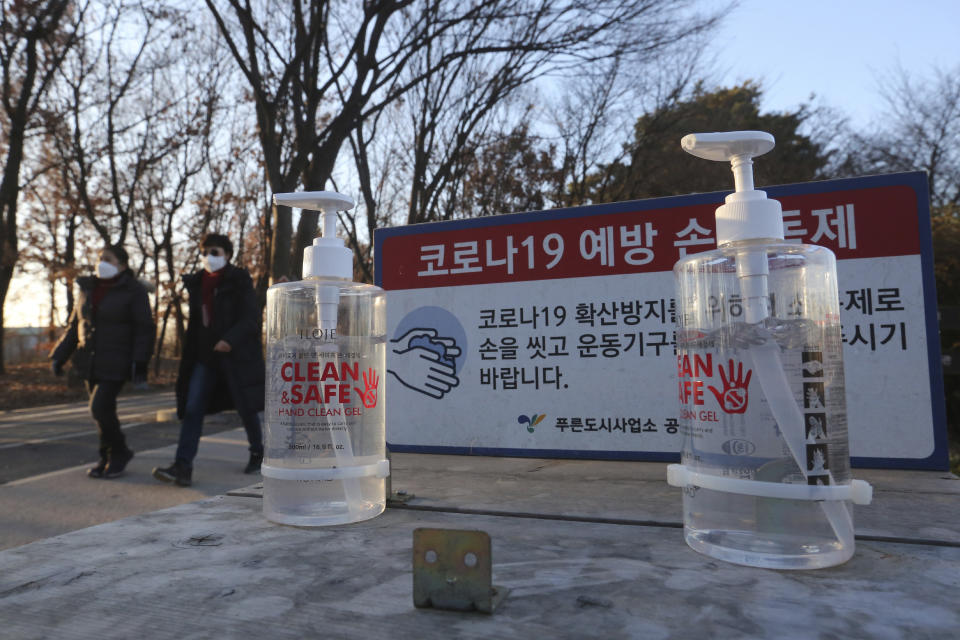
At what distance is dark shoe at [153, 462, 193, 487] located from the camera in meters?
4.26

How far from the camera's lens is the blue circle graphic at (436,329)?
6.22 feet

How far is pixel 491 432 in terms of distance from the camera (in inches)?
72.3

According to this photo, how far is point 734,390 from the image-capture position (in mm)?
857

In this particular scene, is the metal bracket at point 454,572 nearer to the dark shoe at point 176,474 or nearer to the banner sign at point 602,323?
the banner sign at point 602,323

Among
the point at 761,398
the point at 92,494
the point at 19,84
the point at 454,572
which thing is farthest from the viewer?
the point at 19,84

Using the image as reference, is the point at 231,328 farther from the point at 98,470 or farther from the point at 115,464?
the point at 98,470

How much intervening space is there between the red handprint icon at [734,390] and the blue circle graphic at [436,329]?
1101 mm

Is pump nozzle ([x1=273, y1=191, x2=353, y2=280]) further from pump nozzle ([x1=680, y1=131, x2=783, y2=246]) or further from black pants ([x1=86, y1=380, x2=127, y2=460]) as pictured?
black pants ([x1=86, y1=380, x2=127, y2=460])

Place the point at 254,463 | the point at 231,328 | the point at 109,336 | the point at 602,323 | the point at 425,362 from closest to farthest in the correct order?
the point at 602,323 → the point at 425,362 → the point at 231,328 → the point at 109,336 → the point at 254,463

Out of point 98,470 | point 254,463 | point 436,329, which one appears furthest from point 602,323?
point 98,470

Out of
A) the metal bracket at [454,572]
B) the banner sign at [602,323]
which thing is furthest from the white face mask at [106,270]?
the metal bracket at [454,572]

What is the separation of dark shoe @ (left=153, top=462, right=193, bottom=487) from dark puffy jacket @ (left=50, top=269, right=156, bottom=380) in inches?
29.2

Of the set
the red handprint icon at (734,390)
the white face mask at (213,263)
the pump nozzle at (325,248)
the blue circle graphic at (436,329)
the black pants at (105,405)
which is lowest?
the black pants at (105,405)

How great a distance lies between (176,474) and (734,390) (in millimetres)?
4396
